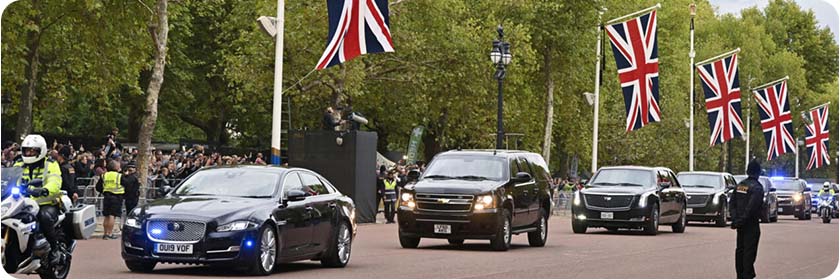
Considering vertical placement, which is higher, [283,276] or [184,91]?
[184,91]

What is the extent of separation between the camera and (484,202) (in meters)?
25.8

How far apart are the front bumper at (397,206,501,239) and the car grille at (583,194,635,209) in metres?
9.11

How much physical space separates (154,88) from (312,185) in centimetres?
1560

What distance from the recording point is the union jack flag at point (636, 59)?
163 ft

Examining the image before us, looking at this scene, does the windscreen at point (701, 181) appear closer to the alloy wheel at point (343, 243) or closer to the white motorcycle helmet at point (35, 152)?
the alloy wheel at point (343, 243)

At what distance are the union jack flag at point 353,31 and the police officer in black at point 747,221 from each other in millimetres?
14416

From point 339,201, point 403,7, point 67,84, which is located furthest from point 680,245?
point 67,84

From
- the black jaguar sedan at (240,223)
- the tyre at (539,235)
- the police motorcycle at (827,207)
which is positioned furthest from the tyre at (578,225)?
the police motorcycle at (827,207)

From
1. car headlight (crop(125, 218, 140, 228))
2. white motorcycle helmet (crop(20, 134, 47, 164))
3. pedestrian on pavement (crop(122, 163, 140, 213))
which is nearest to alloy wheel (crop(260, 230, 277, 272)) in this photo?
car headlight (crop(125, 218, 140, 228))

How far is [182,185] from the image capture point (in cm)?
1966

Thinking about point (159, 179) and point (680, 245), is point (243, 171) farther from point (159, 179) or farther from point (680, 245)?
point (159, 179)

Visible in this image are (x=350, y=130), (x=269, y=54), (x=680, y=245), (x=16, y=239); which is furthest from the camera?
(x=269, y=54)

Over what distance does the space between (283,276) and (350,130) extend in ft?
63.6

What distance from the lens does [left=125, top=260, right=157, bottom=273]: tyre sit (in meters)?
18.5
